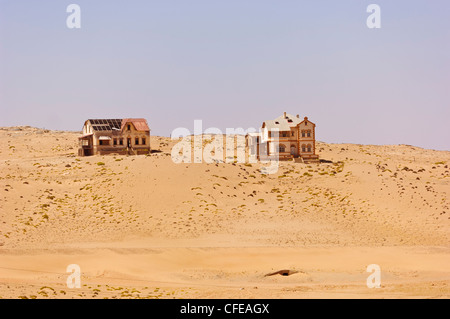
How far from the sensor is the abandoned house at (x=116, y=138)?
3684 inches

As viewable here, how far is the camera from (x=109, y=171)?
77875 millimetres

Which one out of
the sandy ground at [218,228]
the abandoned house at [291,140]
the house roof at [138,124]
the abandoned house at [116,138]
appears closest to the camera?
the sandy ground at [218,228]

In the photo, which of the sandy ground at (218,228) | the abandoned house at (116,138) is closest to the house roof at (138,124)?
the abandoned house at (116,138)

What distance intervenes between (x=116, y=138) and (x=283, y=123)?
22857 millimetres

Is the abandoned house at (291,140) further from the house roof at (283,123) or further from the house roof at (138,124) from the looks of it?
the house roof at (138,124)

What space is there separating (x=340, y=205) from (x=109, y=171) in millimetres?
26235

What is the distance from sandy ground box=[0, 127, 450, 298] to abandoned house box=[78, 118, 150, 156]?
362 centimetres

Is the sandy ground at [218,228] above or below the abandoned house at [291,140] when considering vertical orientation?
below

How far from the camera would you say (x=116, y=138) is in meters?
94.1

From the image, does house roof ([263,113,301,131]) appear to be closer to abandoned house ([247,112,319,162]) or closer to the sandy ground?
abandoned house ([247,112,319,162])

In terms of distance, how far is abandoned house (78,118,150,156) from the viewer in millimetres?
93562

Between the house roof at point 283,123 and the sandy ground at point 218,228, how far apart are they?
748cm

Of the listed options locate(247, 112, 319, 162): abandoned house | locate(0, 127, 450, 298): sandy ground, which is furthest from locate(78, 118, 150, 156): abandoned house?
locate(247, 112, 319, 162): abandoned house

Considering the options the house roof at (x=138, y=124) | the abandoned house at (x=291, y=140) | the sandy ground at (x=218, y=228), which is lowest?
the sandy ground at (x=218, y=228)
